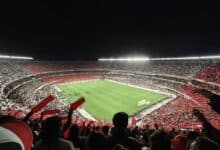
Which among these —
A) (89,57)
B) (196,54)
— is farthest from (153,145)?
(89,57)

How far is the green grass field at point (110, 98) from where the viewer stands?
42.9 metres

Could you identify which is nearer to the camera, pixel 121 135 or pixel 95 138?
pixel 121 135

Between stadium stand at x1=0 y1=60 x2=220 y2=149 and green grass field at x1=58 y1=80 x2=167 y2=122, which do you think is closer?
stadium stand at x1=0 y1=60 x2=220 y2=149

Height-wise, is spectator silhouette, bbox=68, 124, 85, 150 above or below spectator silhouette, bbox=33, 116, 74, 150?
below

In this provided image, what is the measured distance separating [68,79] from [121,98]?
29.3 meters

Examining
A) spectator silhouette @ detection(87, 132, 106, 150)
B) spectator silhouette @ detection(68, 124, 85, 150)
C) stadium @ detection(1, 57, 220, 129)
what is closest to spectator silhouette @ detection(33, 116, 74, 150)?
spectator silhouette @ detection(87, 132, 106, 150)

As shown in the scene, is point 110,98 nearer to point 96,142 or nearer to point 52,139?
point 96,142

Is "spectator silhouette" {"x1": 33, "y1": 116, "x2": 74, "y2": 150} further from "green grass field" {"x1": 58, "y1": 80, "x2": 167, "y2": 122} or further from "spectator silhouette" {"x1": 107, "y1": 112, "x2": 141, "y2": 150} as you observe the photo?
"green grass field" {"x1": 58, "y1": 80, "x2": 167, "y2": 122}

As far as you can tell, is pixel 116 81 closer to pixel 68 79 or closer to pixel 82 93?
pixel 68 79

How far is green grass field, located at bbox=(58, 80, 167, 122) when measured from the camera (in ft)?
141

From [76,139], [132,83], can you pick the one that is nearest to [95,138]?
[76,139]

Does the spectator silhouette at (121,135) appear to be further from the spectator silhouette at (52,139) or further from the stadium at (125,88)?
the stadium at (125,88)

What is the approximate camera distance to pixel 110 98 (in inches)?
2071

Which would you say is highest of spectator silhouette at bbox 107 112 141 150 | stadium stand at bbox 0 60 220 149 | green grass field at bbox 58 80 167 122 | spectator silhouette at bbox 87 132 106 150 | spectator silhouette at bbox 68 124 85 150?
spectator silhouette at bbox 107 112 141 150
